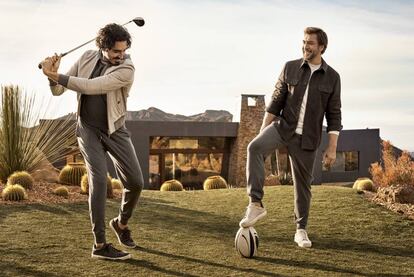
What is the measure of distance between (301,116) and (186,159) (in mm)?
17834

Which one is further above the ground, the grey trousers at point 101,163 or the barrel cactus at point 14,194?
the grey trousers at point 101,163

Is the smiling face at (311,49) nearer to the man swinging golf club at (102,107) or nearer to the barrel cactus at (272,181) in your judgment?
the man swinging golf club at (102,107)

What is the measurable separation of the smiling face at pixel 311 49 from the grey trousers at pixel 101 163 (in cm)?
152

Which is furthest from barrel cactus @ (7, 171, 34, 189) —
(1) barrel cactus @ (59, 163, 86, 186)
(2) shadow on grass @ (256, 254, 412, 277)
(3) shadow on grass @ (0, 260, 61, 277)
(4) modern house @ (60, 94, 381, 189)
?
(4) modern house @ (60, 94, 381, 189)

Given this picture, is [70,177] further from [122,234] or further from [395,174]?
[122,234]

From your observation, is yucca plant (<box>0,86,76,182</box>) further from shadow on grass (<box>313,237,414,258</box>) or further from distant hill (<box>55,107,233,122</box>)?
distant hill (<box>55,107,233,122</box>)

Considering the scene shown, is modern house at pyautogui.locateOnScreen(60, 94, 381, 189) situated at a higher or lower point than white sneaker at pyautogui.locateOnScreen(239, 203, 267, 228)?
higher

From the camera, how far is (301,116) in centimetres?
472

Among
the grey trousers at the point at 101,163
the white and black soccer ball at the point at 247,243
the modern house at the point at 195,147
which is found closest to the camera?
the grey trousers at the point at 101,163

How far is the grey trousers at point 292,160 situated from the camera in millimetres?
4570

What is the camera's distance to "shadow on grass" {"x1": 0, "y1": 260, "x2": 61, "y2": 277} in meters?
3.99

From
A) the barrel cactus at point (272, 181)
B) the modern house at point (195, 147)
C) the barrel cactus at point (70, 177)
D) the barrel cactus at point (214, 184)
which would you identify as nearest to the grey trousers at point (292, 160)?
the barrel cactus at point (70, 177)

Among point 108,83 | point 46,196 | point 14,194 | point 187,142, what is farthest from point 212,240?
point 187,142

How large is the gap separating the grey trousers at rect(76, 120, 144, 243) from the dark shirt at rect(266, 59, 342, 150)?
4.00 ft
